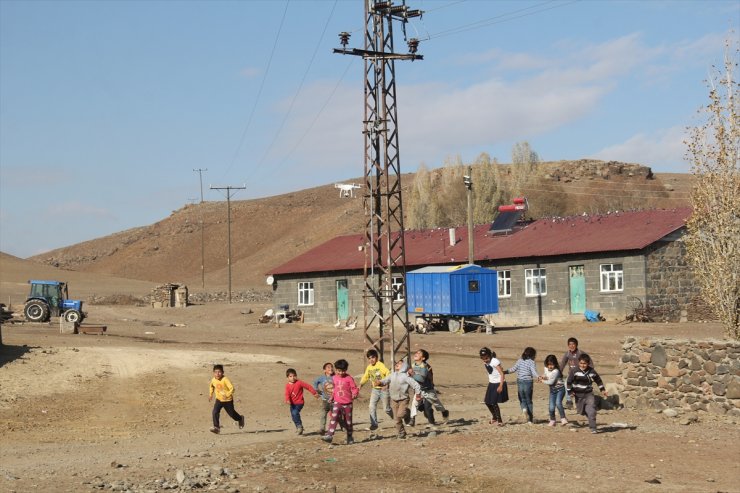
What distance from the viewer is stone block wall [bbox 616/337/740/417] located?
19.1 meters

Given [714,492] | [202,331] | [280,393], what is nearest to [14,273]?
[202,331]

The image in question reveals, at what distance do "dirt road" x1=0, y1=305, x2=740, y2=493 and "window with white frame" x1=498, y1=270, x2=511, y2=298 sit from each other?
12.5 metres

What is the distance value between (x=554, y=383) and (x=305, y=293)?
37773 mm

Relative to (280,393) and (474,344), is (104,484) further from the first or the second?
(474,344)

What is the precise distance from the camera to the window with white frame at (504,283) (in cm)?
4762

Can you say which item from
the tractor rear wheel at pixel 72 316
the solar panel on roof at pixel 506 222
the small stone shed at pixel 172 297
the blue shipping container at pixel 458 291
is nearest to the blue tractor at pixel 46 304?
the tractor rear wheel at pixel 72 316

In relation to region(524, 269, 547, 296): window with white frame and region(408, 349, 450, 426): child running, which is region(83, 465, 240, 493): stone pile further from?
region(524, 269, 547, 296): window with white frame

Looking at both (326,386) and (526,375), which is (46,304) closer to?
(326,386)

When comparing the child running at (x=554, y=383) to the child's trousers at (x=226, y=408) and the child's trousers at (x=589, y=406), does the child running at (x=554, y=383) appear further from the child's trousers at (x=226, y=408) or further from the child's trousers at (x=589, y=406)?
the child's trousers at (x=226, y=408)

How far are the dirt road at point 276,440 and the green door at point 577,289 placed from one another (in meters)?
9.00

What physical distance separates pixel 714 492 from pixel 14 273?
93595mm

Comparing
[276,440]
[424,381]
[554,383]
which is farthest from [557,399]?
[276,440]

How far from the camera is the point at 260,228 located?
14862 centimetres

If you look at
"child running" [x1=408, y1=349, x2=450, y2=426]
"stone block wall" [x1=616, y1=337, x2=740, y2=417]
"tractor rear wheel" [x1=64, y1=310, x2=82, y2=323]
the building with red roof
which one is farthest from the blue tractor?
"stone block wall" [x1=616, y1=337, x2=740, y2=417]
